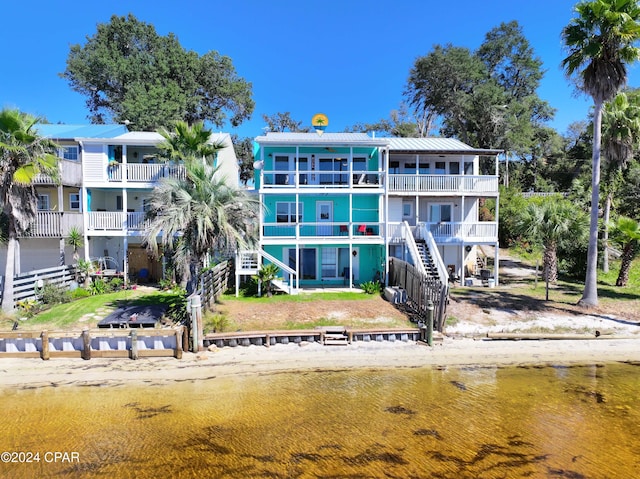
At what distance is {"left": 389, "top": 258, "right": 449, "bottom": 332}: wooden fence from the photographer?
14.3 metres

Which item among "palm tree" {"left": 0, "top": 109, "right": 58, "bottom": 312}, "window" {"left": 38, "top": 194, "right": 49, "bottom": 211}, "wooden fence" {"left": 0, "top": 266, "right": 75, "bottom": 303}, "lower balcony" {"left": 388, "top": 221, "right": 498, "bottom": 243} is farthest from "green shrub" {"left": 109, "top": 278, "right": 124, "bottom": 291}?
"lower balcony" {"left": 388, "top": 221, "right": 498, "bottom": 243}

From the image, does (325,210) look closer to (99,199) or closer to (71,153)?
(99,199)

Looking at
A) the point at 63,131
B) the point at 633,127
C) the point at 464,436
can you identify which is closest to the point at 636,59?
the point at 633,127

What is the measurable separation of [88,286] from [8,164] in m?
7.02

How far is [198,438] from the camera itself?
27.8ft

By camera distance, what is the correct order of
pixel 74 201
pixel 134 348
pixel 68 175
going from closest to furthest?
1. pixel 134 348
2. pixel 68 175
3. pixel 74 201

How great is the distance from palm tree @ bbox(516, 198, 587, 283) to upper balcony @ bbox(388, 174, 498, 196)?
8.29 feet

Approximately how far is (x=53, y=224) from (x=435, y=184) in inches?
824

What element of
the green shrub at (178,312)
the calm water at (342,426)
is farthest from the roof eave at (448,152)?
the green shrub at (178,312)

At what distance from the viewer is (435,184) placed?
2150cm

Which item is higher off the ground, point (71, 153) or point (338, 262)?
point (71, 153)

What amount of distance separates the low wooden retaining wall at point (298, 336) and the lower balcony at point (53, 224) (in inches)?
472

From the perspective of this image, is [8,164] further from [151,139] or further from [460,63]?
[460,63]

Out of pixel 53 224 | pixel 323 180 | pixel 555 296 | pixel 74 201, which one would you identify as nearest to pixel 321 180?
pixel 323 180
